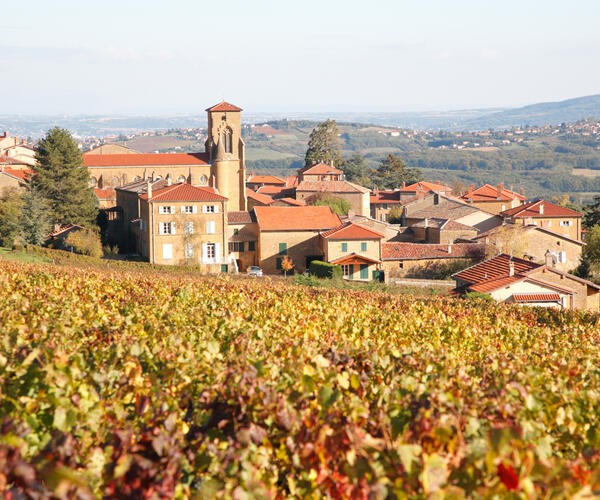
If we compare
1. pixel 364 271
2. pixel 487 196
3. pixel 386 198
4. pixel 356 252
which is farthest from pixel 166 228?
pixel 487 196

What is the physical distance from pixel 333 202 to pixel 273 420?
6611cm

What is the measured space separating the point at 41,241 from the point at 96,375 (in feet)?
153

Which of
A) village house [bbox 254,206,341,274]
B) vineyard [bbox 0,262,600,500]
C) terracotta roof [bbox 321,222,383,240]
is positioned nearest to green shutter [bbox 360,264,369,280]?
terracotta roof [bbox 321,222,383,240]

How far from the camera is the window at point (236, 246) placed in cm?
5353

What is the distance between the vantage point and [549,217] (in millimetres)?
62656

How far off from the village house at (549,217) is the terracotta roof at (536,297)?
31406 mm

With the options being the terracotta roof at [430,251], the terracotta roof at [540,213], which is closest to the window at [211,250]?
the terracotta roof at [430,251]

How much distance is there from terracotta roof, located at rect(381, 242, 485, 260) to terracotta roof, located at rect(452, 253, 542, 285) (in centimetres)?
1116

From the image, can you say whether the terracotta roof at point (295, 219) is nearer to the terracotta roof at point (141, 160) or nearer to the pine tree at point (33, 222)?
the pine tree at point (33, 222)

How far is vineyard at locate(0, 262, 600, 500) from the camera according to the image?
4320mm

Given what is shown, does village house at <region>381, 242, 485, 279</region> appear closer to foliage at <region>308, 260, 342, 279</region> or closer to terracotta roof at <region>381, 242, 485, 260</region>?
terracotta roof at <region>381, 242, 485, 260</region>

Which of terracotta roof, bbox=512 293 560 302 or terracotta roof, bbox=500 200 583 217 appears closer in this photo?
terracotta roof, bbox=512 293 560 302

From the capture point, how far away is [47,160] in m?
58.4

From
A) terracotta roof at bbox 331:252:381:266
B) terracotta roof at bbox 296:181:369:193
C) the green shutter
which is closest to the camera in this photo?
terracotta roof at bbox 331:252:381:266
